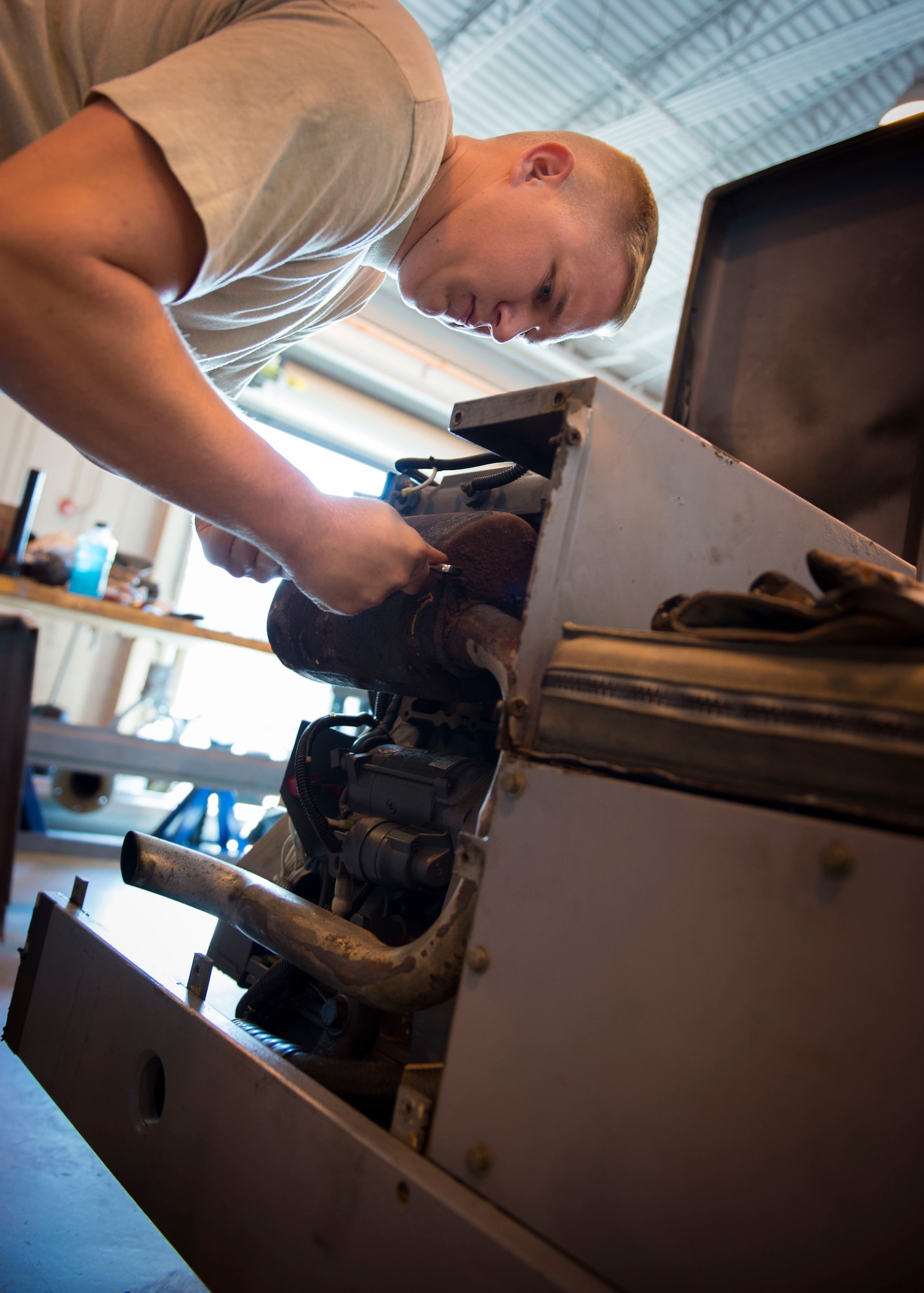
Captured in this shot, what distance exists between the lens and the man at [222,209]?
2.12 feet

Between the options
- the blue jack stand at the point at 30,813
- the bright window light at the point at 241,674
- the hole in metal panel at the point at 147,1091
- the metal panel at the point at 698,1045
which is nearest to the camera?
the metal panel at the point at 698,1045

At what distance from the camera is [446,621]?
93 centimetres

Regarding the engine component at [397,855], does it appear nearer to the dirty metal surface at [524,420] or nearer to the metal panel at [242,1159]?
the metal panel at [242,1159]

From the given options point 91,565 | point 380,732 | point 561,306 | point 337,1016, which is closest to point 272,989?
point 337,1016

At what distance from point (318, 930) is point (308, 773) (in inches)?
12.3

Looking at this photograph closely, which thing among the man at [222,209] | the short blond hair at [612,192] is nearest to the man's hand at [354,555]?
the man at [222,209]

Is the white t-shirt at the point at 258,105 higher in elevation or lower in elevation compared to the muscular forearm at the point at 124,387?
higher

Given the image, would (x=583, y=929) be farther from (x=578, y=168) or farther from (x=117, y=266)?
(x=578, y=168)

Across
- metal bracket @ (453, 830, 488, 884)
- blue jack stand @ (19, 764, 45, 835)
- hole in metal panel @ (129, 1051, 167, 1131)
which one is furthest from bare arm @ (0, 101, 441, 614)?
blue jack stand @ (19, 764, 45, 835)

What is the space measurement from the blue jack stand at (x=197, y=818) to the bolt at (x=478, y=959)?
126 inches

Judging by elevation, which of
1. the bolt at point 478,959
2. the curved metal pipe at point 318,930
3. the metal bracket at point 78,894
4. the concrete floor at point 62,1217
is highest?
the bolt at point 478,959

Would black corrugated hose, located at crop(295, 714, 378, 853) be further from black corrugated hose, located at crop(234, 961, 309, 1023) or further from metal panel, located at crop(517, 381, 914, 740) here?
metal panel, located at crop(517, 381, 914, 740)

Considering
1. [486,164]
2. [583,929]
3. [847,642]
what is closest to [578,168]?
[486,164]

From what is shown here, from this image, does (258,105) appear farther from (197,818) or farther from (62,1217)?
(197,818)
